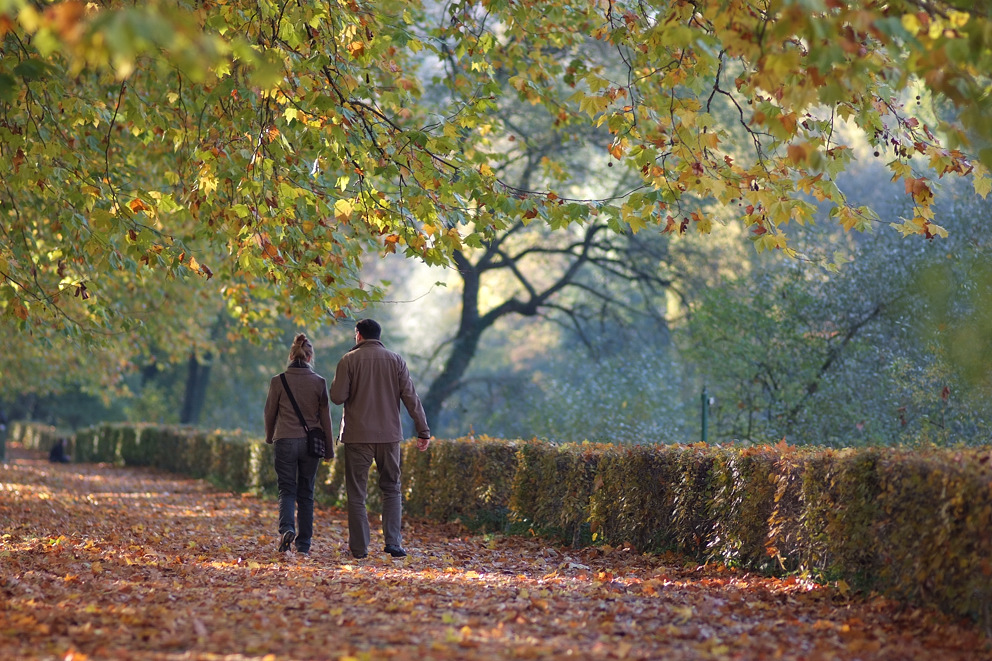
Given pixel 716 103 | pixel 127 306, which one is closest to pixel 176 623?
pixel 127 306

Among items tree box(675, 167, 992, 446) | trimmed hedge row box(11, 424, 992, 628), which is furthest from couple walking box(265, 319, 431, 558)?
tree box(675, 167, 992, 446)

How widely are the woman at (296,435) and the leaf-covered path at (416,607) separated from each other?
33 centimetres

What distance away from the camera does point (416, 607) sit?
5.70 m

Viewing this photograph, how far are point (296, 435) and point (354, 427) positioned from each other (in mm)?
618

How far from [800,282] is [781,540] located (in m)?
10.1

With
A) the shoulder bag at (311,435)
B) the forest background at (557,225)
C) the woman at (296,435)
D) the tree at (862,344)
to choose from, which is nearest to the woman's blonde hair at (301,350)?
the woman at (296,435)

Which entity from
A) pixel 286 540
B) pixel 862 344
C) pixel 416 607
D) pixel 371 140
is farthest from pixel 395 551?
pixel 862 344

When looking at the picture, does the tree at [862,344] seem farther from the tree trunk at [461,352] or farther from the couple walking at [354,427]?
the couple walking at [354,427]

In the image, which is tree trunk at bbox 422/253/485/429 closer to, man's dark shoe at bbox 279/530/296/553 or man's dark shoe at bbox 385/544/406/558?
man's dark shoe at bbox 279/530/296/553

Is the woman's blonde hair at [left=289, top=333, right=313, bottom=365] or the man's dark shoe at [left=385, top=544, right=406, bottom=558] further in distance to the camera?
the woman's blonde hair at [left=289, top=333, right=313, bottom=365]

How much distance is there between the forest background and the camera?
6.93 metres

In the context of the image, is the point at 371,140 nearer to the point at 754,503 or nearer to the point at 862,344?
the point at 754,503

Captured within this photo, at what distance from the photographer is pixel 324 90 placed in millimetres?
8031

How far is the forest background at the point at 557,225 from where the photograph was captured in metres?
6.93
